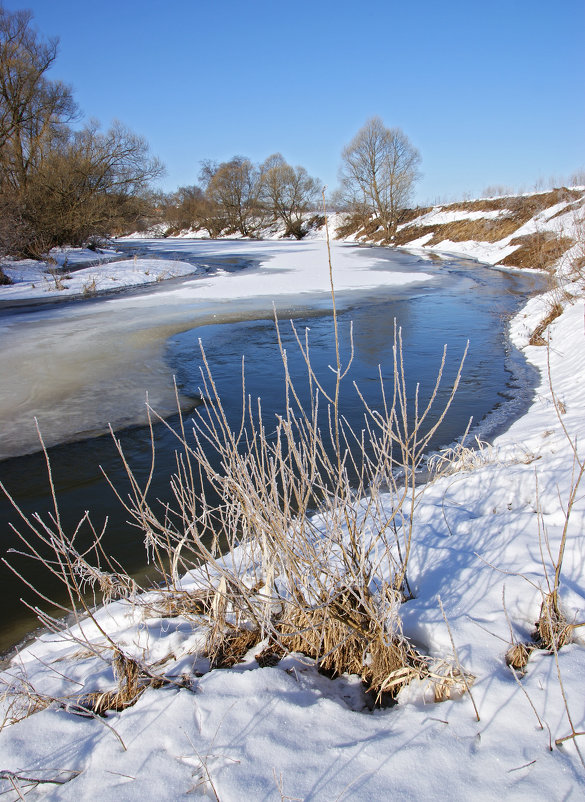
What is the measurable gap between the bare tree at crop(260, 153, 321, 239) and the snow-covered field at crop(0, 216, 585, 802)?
46.6 m

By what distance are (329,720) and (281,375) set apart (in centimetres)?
552

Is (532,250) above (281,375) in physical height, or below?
above

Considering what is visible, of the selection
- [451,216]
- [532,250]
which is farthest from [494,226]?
[532,250]

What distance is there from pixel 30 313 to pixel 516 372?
407 inches

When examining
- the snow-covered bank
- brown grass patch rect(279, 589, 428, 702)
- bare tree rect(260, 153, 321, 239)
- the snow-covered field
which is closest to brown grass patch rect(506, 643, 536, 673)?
the snow-covered field

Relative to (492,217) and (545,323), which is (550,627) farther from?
(492,217)

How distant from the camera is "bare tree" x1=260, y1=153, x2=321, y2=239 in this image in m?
45.0

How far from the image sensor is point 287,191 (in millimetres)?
45844

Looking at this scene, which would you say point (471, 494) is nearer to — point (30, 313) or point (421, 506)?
point (421, 506)

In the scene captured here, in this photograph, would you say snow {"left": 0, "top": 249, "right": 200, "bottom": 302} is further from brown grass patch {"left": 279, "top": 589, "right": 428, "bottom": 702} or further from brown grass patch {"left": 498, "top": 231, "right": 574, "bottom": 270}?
brown grass patch {"left": 279, "top": 589, "right": 428, "bottom": 702}

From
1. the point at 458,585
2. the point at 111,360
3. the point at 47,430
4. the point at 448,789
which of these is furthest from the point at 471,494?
the point at 111,360

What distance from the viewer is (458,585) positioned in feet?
6.61

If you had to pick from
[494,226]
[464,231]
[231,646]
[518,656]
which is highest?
[464,231]

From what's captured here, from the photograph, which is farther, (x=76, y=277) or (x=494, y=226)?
(x=494, y=226)
